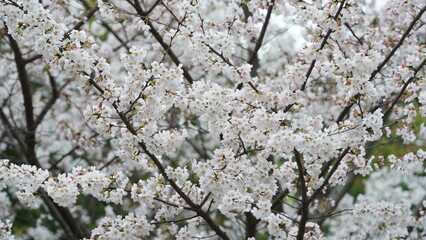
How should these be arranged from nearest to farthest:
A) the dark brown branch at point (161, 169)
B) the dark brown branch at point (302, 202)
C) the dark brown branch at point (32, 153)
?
the dark brown branch at point (161, 169) → the dark brown branch at point (302, 202) → the dark brown branch at point (32, 153)

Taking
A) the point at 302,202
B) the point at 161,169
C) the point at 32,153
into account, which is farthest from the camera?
the point at 32,153

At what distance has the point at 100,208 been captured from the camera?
1166 cm

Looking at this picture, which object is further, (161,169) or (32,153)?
(32,153)

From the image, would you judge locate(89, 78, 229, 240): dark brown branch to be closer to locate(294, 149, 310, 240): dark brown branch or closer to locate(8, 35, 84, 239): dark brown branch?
locate(294, 149, 310, 240): dark brown branch

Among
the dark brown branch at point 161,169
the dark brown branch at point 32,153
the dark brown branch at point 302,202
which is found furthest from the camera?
the dark brown branch at point 32,153

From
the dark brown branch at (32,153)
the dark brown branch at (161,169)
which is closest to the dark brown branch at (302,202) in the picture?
the dark brown branch at (161,169)

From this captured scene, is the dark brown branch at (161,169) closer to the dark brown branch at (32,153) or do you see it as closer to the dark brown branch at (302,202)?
the dark brown branch at (302,202)

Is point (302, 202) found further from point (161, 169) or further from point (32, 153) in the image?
point (32, 153)

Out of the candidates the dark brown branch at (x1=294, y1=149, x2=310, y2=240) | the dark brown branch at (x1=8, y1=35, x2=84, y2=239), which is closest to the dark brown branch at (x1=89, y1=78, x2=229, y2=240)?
the dark brown branch at (x1=294, y1=149, x2=310, y2=240)

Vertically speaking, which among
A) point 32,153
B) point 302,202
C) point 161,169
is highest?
point 32,153

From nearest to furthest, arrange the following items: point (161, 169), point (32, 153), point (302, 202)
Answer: point (161, 169) < point (302, 202) < point (32, 153)

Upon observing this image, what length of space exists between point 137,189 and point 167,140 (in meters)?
0.54

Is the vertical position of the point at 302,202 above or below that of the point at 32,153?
below

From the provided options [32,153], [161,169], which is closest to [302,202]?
[161,169]
